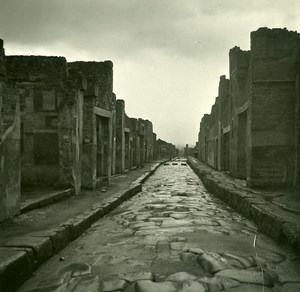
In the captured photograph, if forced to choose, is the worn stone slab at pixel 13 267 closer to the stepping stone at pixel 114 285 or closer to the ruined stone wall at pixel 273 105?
the stepping stone at pixel 114 285

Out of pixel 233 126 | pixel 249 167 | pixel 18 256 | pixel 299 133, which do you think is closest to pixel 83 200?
pixel 18 256

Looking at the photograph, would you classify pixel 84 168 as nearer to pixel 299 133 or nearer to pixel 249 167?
pixel 249 167

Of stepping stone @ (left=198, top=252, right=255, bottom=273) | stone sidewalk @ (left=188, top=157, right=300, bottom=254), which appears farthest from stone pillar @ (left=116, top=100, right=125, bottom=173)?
stepping stone @ (left=198, top=252, right=255, bottom=273)

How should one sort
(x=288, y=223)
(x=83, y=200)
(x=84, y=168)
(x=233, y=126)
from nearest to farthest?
(x=288, y=223) → (x=83, y=200) → (x=84, y=168) → (x=233, y=126)

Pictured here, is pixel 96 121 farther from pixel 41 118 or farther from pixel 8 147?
pixel 8 147

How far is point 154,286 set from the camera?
285cm

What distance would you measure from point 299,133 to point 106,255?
720 centimetres

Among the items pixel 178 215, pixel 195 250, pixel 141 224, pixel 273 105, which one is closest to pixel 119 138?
pixel 273 105

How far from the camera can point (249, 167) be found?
32.1 feet

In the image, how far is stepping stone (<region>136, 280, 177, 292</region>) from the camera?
2780 mm

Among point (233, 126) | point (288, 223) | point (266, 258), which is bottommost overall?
point (266, 258)

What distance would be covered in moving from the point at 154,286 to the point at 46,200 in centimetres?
428

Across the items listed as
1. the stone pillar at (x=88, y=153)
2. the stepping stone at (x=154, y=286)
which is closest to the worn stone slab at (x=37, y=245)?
the stepping stone at (x=154, y=286)

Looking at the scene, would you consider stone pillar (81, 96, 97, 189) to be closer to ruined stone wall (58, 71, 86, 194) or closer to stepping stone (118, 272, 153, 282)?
ruined stone wall (58, 71, 86, 194)
